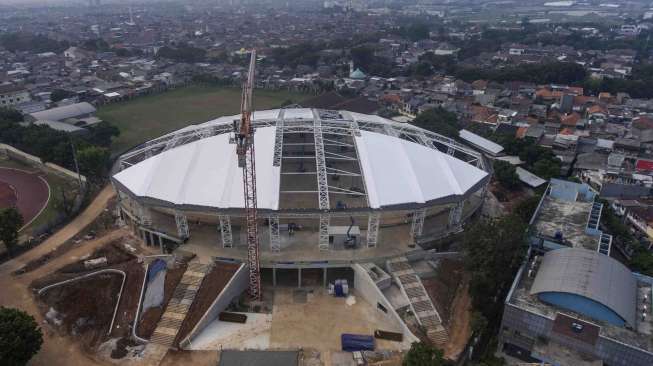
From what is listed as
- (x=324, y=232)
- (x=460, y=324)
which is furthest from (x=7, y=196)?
(x=460, y=324)

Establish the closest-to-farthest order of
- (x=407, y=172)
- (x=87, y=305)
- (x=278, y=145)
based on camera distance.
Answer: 1. (x=87, y=305)
2. (x=407, y=172)
3. (x=278, y=145)

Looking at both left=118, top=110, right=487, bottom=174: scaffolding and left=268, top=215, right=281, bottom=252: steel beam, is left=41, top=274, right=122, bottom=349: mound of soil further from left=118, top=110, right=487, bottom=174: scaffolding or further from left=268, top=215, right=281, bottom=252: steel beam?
left=118, top=110, right=487, bottom=174: scaffolding

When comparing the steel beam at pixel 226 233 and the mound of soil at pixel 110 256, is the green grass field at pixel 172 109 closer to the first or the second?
the mound of soil at pixel 110 256

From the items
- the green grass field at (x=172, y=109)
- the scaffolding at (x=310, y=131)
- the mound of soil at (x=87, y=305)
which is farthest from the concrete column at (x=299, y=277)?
the green grass field at (x=172, y=109)

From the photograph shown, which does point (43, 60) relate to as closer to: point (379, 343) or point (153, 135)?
point (153, 135)

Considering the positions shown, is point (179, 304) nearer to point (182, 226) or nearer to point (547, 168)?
point (182, 226)
